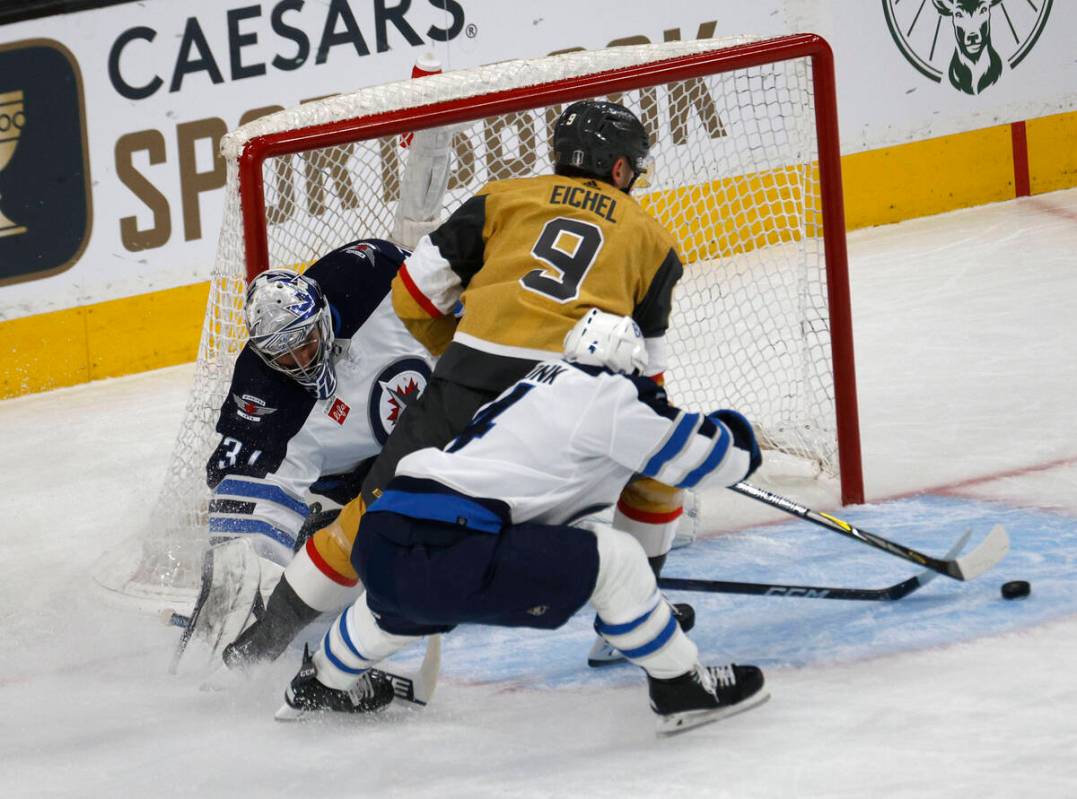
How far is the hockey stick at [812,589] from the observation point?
294 cm

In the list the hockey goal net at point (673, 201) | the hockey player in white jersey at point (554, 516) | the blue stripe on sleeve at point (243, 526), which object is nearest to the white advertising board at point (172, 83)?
the hockey goal net at point (673, 201)

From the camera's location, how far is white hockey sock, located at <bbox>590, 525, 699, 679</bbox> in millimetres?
2404

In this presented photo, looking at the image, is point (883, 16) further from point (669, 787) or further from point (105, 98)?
point (669, 787)

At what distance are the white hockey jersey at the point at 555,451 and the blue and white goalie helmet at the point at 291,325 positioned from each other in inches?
21.4

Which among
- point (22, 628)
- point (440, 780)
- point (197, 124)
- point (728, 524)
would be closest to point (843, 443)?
point (728, 524)

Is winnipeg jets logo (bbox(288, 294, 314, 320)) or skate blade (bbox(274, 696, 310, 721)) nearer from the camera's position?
skate blade (bbox(274, 696, 310, 721))

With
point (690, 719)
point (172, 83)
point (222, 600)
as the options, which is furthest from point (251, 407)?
point (172, 83)

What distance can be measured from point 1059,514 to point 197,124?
9.90 ft

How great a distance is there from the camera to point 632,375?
2461 millimetres

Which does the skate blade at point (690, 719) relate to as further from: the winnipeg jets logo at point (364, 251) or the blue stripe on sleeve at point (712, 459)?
the winnipeg jets logo at point (364, 251)

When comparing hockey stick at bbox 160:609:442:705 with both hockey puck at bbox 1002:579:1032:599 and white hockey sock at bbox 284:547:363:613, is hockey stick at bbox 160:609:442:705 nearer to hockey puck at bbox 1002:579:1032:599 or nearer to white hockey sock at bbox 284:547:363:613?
white hockey sock at bbox 284:547:363:613

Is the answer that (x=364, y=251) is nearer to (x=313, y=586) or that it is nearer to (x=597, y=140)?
(x=597, y=140)

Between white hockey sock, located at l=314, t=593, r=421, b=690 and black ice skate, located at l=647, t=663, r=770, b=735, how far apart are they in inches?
15.9

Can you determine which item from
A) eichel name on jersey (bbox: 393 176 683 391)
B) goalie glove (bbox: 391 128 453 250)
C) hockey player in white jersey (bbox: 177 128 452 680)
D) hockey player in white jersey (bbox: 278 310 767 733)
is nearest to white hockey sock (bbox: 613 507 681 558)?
eichel name on jersey (bbox: 393 176 683 391)
